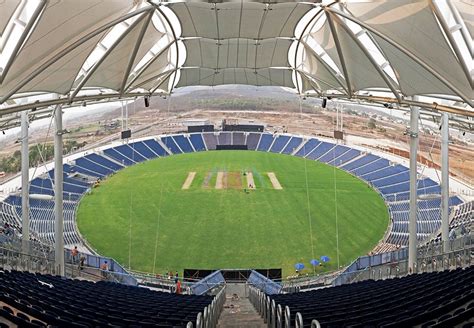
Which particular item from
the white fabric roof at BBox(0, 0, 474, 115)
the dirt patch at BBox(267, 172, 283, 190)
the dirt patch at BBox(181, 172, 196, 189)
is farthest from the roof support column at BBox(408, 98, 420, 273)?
the dirt patch at BBox(181, 172, 196, 189)

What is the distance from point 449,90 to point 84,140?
49497 mm

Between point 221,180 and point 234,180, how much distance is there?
4.35ft

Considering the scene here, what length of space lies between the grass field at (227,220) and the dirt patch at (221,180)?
0.73 meters

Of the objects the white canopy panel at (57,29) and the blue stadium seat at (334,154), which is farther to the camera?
the blue stadium seat at (334,154)

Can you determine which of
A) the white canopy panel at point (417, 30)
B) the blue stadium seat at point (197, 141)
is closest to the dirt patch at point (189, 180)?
the blue stadium seat at point (197, 141)

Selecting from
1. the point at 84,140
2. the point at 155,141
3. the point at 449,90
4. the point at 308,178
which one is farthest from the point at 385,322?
the point at 155,141

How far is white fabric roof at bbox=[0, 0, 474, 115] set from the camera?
415 inches

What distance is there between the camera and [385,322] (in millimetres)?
5863

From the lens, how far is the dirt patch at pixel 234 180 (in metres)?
45.0

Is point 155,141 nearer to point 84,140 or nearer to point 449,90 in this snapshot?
point 84,140

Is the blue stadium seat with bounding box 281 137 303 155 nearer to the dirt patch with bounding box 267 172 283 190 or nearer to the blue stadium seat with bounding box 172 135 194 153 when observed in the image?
the blue stadium seat with bounding box 172 135 194 153

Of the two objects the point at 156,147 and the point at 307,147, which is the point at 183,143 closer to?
the point at 156,147

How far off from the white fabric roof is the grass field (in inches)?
417

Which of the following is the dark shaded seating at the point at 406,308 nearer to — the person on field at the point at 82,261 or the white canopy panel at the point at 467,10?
the white canopy panel at the point at 467,10
